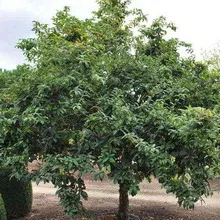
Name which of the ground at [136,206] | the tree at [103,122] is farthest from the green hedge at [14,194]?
the tree at [103,122]

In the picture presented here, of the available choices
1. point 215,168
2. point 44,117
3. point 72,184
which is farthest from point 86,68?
point 215,168

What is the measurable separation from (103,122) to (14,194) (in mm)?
3397

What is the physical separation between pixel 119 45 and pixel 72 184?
7.39 feet

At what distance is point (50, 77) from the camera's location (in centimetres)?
438

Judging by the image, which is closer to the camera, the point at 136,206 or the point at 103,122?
the point at 103,122

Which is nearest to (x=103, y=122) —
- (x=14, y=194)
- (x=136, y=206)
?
(x=14, y=194)

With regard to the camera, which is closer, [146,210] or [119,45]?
[119,45]

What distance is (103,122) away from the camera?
4.20 meters

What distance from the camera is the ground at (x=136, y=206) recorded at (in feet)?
23.5

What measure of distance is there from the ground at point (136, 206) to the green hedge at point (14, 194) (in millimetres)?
190

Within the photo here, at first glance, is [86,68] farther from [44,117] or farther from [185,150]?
[185,150]

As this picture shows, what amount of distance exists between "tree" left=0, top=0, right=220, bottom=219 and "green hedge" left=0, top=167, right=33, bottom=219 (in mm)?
2109

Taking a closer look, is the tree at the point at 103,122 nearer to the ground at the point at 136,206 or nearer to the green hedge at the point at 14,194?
the green hedge at the point at 14,194

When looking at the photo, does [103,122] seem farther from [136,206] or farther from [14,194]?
[136,206]
